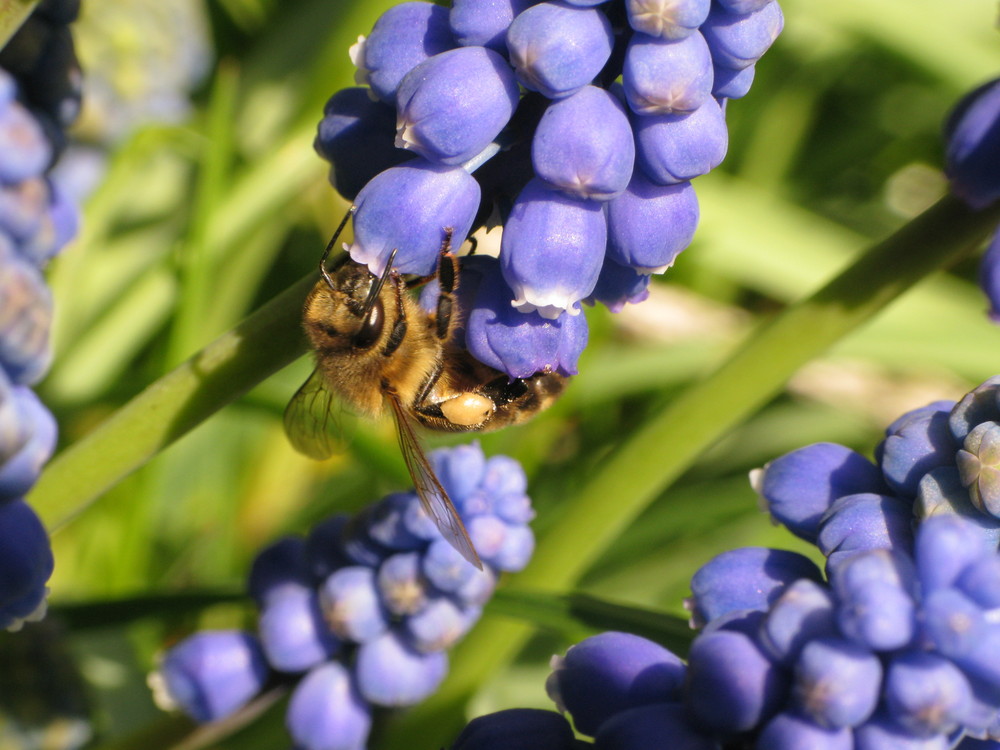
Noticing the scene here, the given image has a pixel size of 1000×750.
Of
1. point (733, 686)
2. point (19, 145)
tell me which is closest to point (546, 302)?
point (733, 686)

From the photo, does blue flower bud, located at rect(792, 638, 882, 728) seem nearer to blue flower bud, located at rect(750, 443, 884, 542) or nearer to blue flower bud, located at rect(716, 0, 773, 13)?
blue flower bud, located at rect(750, 443, 884, 542)

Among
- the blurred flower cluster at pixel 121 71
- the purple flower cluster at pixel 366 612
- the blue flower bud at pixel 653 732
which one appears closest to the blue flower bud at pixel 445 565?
the purple flower cluster at pixel 366 612

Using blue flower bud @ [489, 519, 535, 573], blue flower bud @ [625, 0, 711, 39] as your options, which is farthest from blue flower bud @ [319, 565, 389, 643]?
blue flower bud @ [625, 0, 711, 39]

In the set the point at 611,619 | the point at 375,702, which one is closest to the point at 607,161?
the point at 611,619

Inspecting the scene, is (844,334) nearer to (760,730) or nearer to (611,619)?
(611,619)

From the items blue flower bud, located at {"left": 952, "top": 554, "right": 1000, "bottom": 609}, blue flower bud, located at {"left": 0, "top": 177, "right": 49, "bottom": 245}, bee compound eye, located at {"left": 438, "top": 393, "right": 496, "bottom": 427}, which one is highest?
blue flower bud, located at {"left": 0, "top": 177, "right": 49, "bottom": 245}

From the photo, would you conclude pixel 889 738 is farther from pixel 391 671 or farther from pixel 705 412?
pixel 391 671

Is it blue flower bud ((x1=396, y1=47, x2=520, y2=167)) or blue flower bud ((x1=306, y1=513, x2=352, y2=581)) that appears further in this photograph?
blue flower bud ((x1=306, y1=513, x2=352, y2=581))
